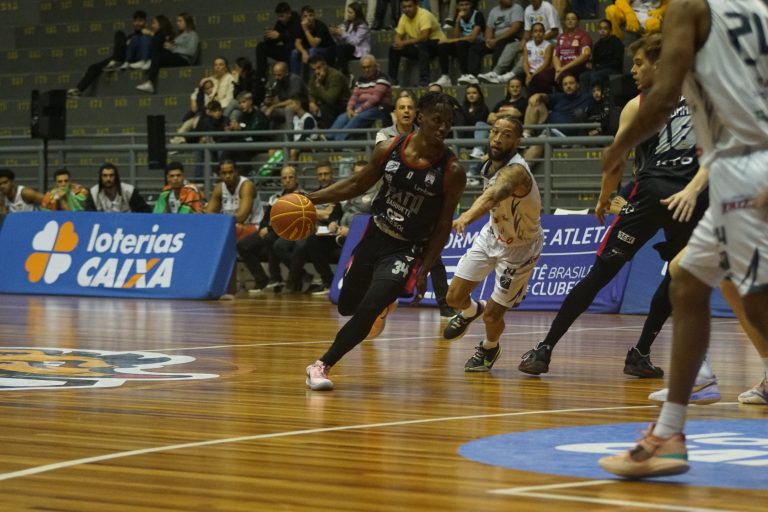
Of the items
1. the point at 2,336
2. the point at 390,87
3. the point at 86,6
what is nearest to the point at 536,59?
the point at 390,87

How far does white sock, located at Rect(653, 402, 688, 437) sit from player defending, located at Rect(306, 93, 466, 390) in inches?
124

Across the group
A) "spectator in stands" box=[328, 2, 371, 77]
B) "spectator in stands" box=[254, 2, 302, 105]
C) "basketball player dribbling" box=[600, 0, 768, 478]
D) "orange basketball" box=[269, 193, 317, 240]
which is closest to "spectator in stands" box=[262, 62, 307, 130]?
"spectator in stands" box=[254, 2, 302, 105]

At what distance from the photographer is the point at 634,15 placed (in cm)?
1831

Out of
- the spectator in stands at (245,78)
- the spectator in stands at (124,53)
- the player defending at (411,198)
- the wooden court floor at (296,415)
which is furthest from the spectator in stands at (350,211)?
the spectator in stands at (124,53)

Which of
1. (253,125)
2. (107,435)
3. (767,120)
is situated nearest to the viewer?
(767,120)

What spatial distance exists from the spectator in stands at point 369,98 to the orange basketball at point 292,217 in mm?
11237

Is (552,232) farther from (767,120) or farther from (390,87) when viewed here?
(767,120)

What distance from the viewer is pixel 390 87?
19.9 metres

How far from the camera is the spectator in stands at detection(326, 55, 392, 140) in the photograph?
1956 cm

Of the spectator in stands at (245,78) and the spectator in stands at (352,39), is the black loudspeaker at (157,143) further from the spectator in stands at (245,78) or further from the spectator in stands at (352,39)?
the spectator in stands at (352,39)

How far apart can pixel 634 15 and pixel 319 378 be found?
12.0 meters

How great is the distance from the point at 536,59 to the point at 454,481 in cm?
1471

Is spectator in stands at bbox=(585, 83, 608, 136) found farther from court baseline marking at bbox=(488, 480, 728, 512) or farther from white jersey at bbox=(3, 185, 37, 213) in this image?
court baseline marking at bbox=(488, 480, 728, 512)

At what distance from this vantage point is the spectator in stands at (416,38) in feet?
68.4
